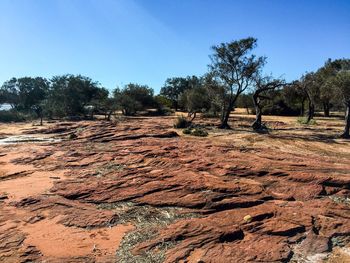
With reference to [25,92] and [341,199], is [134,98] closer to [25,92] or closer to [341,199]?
[25,92]

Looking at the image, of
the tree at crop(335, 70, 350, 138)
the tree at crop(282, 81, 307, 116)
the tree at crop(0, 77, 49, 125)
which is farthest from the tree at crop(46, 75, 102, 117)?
the tree at crop(335, 70, 350, 138)

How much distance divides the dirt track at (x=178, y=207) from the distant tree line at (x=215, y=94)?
514 inches

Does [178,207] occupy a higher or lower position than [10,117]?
lower

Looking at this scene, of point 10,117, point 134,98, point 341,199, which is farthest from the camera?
point 134,98

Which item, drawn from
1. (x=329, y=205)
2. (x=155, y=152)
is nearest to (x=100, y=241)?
(x=329, y=205)

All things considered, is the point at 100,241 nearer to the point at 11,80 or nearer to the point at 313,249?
the point at 313,249

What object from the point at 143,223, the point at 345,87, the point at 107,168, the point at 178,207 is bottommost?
the point at 143,223

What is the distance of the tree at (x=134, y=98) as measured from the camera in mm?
54031

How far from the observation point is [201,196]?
420 inches

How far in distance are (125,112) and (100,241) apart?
49.0 m

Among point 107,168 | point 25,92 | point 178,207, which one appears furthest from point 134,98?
point 178,207

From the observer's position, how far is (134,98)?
59438 millimetres

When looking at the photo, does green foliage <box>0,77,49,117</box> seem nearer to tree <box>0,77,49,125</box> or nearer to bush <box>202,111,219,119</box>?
tree <box>0,77,49,125</box>

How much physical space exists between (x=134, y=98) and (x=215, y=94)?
27.4m
